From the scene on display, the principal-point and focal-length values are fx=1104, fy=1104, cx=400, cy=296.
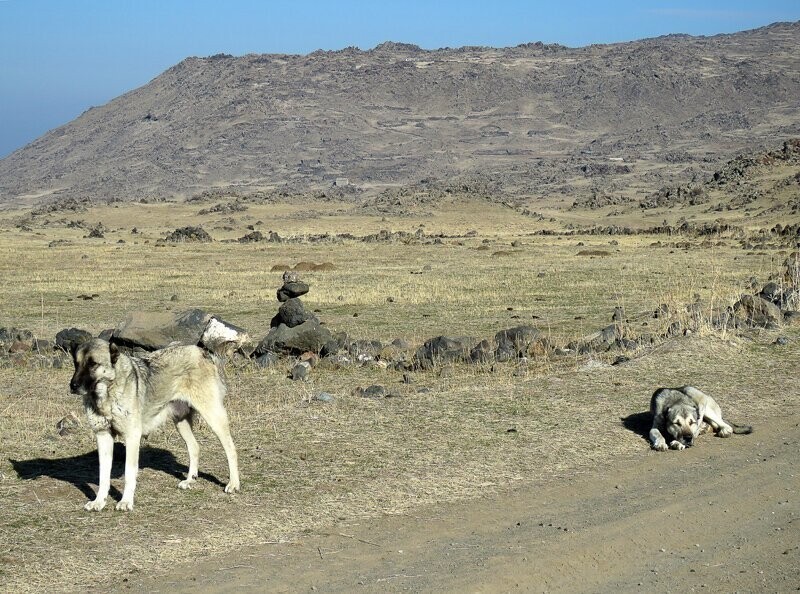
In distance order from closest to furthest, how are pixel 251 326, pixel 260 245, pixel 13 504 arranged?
pixel 13 504 → pixel 251 326 → pixel 260 245

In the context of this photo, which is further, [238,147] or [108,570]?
[238,147]

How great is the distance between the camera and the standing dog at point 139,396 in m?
9.49

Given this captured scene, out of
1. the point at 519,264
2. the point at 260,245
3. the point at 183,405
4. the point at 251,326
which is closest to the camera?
the point at 183,405

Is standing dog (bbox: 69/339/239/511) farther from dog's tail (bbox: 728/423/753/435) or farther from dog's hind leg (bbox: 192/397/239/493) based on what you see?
dog's tail (bbox: 728/423/753/435)

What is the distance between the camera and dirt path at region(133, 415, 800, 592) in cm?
812

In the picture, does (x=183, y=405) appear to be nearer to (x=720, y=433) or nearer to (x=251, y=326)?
(x=720, y=433)

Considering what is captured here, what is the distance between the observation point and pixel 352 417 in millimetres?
13086

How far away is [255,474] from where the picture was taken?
1073 cm

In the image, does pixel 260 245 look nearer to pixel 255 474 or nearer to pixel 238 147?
pixel 255 474

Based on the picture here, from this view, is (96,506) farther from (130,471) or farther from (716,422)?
(716,422)

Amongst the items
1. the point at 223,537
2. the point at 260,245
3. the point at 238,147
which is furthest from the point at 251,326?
the point at 238,147

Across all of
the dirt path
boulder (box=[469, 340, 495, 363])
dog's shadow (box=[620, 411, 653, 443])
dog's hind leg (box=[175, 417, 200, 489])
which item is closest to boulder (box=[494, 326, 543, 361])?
boulder (box=[469, 340, 495, 363])

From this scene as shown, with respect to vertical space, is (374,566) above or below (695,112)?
below

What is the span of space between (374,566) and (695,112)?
19216 cm
